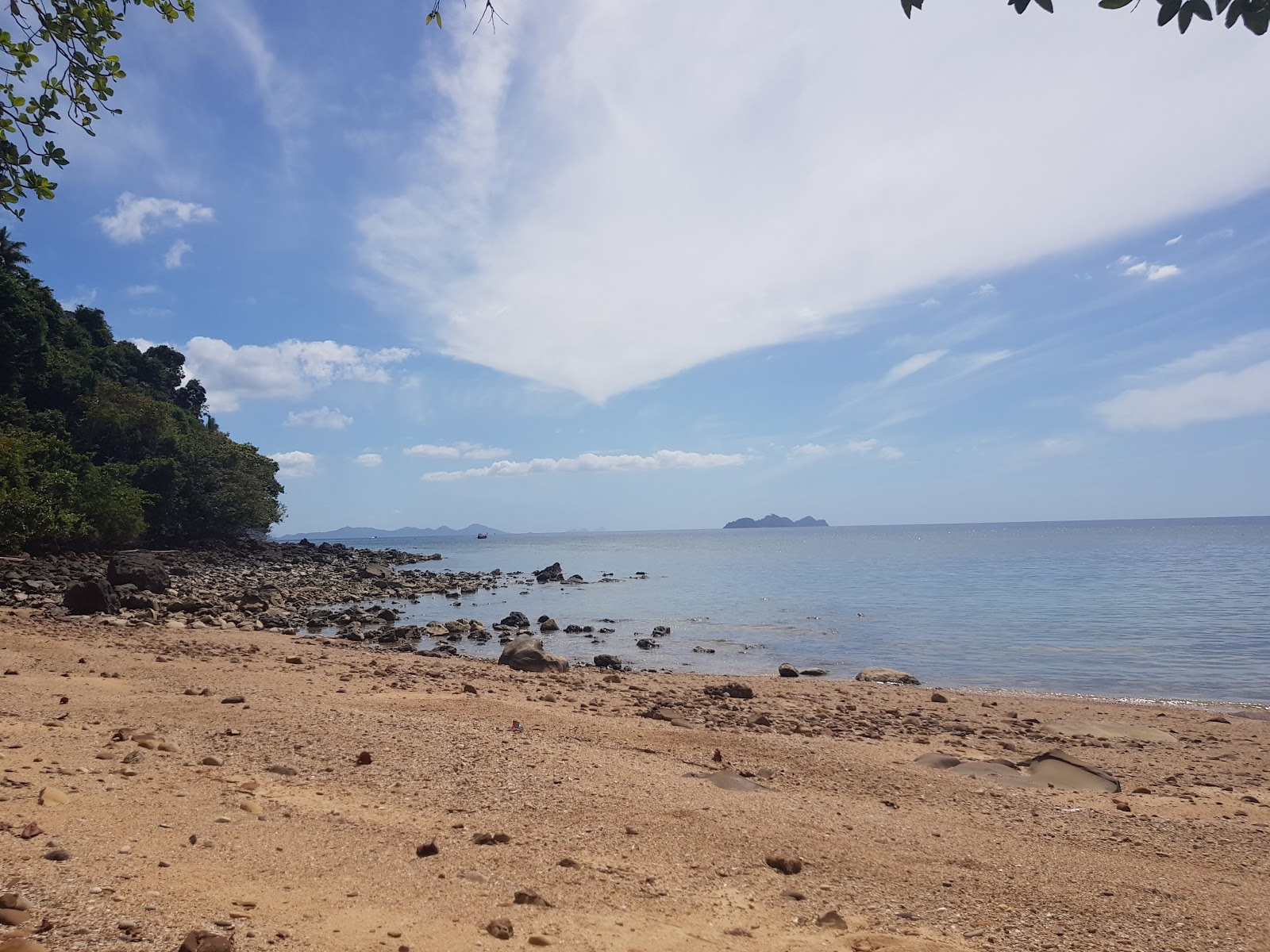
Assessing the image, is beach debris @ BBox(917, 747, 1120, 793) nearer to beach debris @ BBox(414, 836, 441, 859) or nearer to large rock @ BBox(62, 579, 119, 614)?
beach debris @ BBox(414, 836, 441, 859)

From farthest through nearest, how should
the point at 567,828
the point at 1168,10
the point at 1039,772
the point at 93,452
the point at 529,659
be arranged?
the point at 93,452 < the point at 529,659 < the point at 1039,772 < the point at 567,828 < the point at 1168,10

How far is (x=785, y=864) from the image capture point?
561 cm

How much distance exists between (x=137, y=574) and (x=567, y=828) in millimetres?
24704

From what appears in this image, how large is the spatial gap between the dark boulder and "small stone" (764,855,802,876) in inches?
1017

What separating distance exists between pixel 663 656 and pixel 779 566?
4904cm

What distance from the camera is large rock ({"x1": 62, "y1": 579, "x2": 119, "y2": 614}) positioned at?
771 inches

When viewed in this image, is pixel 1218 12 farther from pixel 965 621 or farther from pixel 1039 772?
pixel 965 621

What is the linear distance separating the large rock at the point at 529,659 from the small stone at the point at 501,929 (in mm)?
12830

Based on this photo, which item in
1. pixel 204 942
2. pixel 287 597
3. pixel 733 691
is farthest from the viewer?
pixel 287 597

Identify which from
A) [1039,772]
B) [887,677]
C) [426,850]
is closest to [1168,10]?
[426,850]

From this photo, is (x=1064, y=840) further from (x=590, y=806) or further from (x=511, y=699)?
(x=511, y=699)

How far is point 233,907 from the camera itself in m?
4.05

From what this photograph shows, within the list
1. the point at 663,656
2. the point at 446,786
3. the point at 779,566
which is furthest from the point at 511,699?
the point at 779,566

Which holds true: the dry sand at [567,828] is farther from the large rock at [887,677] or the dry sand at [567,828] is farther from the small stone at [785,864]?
the large rock at [887,677]
